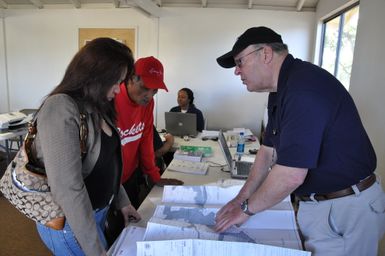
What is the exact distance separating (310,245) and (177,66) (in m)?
4.20

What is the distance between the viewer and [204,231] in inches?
39.0

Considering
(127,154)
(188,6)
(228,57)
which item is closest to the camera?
(228,57)

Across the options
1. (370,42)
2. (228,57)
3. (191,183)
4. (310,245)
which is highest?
(370,42)

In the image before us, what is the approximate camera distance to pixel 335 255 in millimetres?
987

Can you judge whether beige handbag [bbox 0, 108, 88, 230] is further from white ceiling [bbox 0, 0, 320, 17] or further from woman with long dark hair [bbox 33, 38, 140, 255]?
white ceiling [bbox 0, 0, 320, 17]

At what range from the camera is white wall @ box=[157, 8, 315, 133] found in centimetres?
459

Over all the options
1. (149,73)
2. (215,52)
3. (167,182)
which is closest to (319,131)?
(149,73)

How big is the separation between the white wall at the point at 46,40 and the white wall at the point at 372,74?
3101 millimetres

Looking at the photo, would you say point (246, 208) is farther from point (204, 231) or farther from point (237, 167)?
point (237, 167)

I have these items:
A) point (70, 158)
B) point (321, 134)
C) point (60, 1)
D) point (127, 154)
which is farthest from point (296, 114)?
point (60, 1)

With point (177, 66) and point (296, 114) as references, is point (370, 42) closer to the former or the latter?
point (296, 114)

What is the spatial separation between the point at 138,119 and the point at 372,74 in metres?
2.00

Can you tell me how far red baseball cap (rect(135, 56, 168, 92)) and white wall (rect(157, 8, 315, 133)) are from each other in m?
3.27

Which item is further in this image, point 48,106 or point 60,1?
point 60,1
